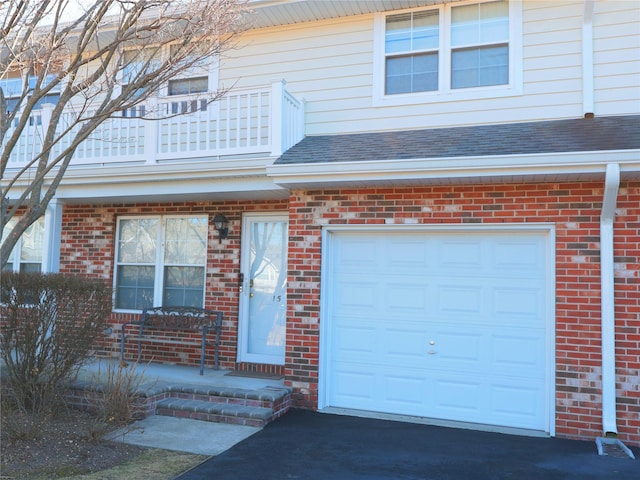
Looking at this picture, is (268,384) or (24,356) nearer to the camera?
(24,356)

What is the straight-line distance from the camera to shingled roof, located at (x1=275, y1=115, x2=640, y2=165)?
18.8ft

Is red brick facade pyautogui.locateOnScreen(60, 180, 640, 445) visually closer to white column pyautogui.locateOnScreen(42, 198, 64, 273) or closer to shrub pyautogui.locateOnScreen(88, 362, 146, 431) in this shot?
shrub pyautogui.locateOnScreen(88, 362, 146, 431)

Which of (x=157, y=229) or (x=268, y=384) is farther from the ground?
(x=157, y=229)

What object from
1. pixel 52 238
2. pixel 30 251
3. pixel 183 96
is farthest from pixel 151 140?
pixel 30 251

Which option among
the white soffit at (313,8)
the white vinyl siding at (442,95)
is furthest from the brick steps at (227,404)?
the white soffit at (313,8)

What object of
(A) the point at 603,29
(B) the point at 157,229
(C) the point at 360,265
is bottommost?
(C) the point at 360,265

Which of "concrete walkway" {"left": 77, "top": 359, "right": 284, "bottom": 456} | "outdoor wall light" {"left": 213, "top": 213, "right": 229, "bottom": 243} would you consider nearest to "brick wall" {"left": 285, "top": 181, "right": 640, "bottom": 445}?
"concrete walkway" {"left": 77, "top": 359, "right": 284, "bottom": 456}

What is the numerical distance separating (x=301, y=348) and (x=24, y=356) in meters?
2.94

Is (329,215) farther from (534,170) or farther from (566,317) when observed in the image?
(566,317)

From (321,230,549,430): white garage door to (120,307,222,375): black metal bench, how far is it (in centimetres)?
187

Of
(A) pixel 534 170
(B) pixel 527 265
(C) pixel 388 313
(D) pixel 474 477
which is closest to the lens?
(D) pixel 474 477

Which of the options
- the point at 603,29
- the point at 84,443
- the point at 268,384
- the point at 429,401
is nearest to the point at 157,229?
the point at 268,384

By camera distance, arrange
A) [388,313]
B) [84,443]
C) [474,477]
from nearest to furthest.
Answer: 1. [474,477]
2. [84,443]
3. [388,313]

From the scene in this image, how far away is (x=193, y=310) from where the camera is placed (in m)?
7.86
